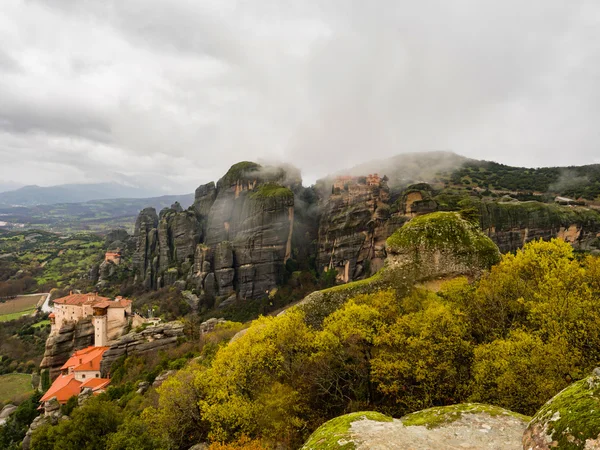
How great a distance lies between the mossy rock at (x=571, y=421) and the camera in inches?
203

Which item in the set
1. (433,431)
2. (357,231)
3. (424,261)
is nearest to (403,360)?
(433,431)

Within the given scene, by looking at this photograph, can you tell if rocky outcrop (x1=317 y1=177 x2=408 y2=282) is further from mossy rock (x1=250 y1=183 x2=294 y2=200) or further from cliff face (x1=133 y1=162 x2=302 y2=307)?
mossy rock (x1=250 y1=183 x2=294 y2=200)

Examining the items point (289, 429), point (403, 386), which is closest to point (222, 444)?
point (289, 429)

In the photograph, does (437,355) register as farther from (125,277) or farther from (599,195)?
(125,277)

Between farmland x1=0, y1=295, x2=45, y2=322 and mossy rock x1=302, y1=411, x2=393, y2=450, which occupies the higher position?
mossy rock x1=302, y1=411, x2=393, y2=450

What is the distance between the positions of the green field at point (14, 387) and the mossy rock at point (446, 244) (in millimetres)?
62554

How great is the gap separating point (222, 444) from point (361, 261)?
75728 millimetres

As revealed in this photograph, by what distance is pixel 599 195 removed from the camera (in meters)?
83.0

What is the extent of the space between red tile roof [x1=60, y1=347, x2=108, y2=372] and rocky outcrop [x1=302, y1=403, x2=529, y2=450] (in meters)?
43.5

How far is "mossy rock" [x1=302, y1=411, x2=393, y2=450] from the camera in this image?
Result: 7954mm

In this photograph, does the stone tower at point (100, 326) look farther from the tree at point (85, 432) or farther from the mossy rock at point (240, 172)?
the mossy rock at point (240, 172)

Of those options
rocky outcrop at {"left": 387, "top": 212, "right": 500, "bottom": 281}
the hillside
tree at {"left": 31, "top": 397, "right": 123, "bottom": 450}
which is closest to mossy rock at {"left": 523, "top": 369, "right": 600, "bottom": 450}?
the hillside

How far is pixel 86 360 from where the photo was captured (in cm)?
4106

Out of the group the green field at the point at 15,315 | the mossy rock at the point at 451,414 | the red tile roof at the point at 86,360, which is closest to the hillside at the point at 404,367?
the mossy rock at the point at 451,414
